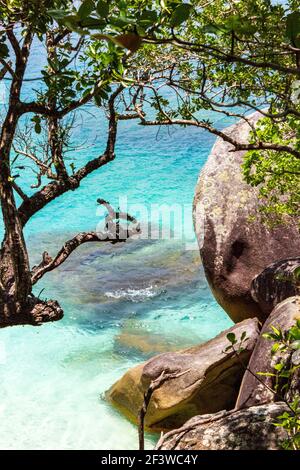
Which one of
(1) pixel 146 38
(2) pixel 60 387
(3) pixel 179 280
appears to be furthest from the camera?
(3) pixel 179 280

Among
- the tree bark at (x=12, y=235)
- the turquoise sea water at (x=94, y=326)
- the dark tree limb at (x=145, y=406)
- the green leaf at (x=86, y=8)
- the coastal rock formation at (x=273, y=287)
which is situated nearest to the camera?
the green leaf at (x=86, y=8)

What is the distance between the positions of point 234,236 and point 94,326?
9.35ft

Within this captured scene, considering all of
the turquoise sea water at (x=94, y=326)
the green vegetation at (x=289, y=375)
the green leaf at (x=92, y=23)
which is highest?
the green leaf at (x=92, y=23)

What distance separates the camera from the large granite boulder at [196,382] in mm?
6305

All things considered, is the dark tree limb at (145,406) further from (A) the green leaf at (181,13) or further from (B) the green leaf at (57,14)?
(B) the green leaf at (57,14)

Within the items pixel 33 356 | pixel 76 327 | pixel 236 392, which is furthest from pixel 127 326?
pixel 236 392

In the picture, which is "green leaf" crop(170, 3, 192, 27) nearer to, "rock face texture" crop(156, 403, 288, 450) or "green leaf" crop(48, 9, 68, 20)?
"green leaf" crop(48, 9, 68, 20)

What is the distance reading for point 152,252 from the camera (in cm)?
1205

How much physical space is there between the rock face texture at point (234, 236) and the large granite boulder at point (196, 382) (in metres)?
1.03

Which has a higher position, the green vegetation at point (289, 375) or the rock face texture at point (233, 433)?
the green vegetation at point (289, 375)

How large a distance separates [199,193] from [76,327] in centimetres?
290

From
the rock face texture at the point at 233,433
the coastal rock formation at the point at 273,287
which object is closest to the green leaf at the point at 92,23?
the rock face texture at the point at 233,433
